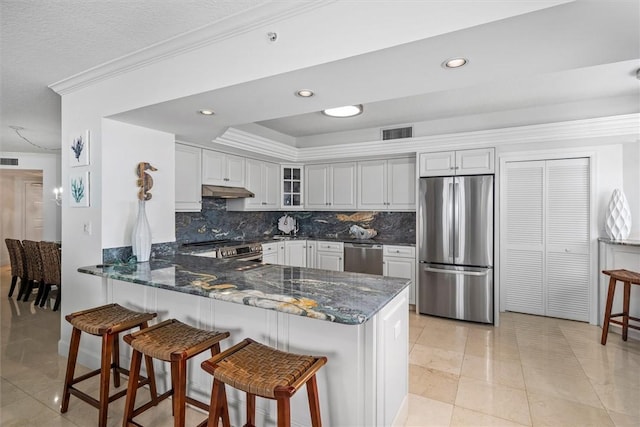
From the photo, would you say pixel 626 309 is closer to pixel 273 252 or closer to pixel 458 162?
pixel 458 162

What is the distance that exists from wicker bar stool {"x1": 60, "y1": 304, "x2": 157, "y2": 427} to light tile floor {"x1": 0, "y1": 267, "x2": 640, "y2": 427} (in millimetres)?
172

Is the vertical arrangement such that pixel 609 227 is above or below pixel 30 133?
below

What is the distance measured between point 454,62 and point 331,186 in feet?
11.8

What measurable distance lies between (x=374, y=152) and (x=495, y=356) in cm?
282

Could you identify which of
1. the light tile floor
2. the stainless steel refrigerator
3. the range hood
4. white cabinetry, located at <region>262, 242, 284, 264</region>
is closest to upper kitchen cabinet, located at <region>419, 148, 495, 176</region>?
the stainless steel refrigerator

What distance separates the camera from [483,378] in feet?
8.46

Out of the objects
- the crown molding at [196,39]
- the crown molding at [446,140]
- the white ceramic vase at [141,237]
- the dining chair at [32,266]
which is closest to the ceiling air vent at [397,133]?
the crown molding at [446,140]

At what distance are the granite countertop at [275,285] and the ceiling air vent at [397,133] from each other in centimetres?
273

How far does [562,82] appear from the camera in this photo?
302 cm

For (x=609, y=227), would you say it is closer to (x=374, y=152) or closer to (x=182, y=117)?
(x=374, y=152)

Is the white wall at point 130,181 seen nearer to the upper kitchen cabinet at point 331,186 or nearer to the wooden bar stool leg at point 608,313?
the upper kitchen cabinet at point 331,186

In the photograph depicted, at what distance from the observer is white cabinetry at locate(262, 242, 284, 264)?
15.1 feet

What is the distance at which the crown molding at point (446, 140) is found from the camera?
3.42 metres

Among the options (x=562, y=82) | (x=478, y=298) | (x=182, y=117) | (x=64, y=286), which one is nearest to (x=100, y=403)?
(x=64, y=286)
